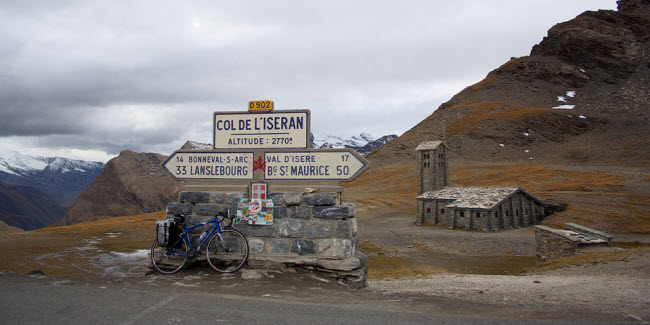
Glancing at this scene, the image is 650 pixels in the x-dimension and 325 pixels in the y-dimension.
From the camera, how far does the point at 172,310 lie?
5012mm

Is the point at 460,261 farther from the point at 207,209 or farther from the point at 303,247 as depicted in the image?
the point at 207,209

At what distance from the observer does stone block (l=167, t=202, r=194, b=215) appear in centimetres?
802

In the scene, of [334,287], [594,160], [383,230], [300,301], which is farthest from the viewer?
[594,160]

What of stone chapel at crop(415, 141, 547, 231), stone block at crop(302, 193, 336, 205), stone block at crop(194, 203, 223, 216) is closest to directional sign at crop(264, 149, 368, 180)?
stone block at crop(302, 193, 336, 205)

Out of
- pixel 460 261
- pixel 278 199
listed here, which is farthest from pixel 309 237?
pixel 460 261

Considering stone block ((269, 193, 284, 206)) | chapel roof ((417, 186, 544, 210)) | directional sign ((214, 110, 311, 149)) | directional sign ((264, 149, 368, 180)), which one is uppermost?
directional sign ((214, 110, 311, 149))

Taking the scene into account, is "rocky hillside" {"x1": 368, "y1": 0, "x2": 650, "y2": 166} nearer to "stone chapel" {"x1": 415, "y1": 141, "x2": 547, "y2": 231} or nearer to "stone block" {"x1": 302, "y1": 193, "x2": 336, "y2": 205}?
"stone chapel" {"x1": 415, "y1": 141, "x2": 547, "y2": 231}

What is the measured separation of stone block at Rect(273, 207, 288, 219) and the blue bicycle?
2.36 feet

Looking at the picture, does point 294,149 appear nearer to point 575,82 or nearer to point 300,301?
point 300,301

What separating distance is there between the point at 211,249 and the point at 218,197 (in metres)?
0.98

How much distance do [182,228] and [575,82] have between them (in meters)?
134

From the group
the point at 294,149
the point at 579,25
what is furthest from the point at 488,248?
the point at 579,25

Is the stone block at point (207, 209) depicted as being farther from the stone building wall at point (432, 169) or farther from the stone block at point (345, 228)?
the stone building wall at point (432, 169)

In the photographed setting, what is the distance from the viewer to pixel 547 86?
386ft
